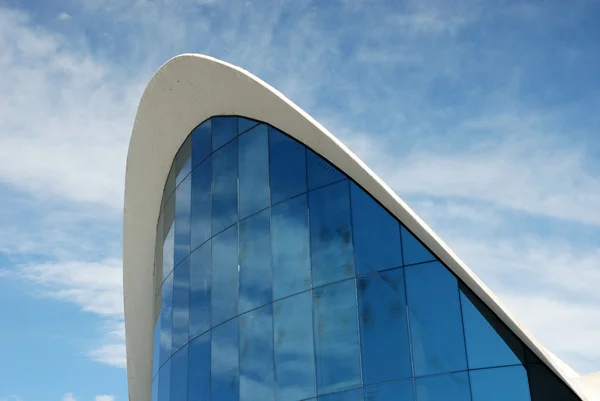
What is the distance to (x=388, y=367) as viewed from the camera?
14609 mm

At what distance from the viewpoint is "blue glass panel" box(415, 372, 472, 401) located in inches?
541

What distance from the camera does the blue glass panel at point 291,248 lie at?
16.8 metres

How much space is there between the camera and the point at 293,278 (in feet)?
55.4

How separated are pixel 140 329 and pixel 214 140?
344 inches

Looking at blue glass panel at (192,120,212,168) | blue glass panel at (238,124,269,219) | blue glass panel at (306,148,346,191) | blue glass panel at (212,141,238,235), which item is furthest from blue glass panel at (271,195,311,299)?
blue glass panel at (192,120,212,168)

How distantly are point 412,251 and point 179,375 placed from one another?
8.16 meters

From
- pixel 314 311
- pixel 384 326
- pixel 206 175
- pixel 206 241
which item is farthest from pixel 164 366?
pixel 384 326

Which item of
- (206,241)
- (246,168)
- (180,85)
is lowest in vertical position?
(206,241)

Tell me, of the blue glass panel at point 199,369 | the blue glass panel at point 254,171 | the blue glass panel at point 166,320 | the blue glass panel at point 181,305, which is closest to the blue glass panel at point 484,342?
the blue glass panel at point 254,171

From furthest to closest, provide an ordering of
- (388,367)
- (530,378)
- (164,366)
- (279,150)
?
(164,366) → (279,150) → (388,367) → (530,378)

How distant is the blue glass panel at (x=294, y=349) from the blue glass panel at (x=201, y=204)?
4278 millimetres

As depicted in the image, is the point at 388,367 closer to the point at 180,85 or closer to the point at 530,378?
the point at 530,378

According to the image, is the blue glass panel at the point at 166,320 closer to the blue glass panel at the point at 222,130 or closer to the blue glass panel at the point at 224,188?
the blue glass panel at the point at 224,188

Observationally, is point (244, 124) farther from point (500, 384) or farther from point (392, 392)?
point (500, 384)
